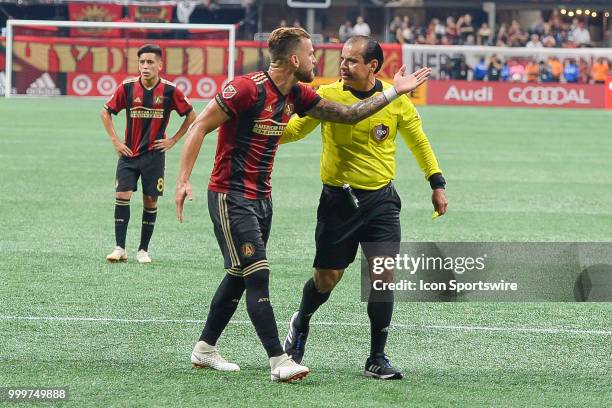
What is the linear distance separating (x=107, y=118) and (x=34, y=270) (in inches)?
76.2

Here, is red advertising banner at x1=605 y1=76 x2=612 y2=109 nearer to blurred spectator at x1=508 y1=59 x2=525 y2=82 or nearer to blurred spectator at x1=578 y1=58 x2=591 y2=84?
blurred spectator at x1=578 y1=58 x2=591 y2=84

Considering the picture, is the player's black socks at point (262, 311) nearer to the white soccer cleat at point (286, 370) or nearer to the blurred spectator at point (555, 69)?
the white soccer cleat at point (286, 370)

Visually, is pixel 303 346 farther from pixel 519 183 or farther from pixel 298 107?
pixel 519 183

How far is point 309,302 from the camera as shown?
25.4 ft

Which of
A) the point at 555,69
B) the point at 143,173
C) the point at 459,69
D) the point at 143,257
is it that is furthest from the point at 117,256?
the point at 555,69

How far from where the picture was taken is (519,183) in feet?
66.6

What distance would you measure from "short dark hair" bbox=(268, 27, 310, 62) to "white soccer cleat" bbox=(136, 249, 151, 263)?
499cm

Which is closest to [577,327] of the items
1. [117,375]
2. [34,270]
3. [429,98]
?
[117,375]

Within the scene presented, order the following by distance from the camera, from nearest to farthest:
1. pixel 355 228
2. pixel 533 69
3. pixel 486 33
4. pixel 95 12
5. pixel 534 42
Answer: pixel 355 228 → pixel 533 69 → pixel 95 12 → pixel 486 33 → pixel 534 42

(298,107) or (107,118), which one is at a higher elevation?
(298,107)

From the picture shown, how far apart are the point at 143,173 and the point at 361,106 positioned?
5185 mm

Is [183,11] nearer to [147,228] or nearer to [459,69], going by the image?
[459,69]

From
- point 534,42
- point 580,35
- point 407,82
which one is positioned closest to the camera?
point 407,82

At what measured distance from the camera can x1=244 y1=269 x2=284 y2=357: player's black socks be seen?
23.5ft
